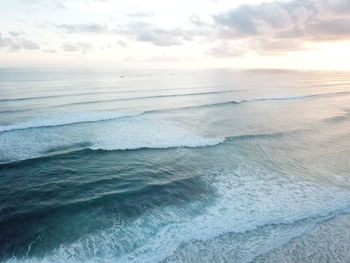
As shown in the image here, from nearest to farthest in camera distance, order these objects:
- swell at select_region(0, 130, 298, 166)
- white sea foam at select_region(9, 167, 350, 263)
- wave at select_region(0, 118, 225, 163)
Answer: white sea foam at select_region(9, 167, 350, 263)
swell at select_region(0, 130, 298, 166)
wave at select_region(0, 118, 225, 163)

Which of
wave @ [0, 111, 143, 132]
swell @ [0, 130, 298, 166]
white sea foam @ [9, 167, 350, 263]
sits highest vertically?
wave @ [0, 111, 143, 132]

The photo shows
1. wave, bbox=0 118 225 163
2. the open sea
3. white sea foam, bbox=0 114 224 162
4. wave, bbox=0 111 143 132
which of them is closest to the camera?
the open sea

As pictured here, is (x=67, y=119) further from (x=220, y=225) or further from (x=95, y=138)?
(x=220, y=225)

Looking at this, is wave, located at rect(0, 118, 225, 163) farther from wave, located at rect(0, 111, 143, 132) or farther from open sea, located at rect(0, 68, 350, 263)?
wave, located at rect(0, 111, 143, 132)

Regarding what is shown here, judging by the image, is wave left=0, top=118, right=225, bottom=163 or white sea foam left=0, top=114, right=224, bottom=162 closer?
wave left=0, top=118, right=225, bottom=163

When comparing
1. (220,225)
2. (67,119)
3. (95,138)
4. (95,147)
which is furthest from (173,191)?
(67,119)

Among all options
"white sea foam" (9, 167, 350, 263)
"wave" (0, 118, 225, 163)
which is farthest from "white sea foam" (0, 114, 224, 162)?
"white sea foam" (9, 167, 350, 263)

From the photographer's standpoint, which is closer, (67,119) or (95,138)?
(95,138)
